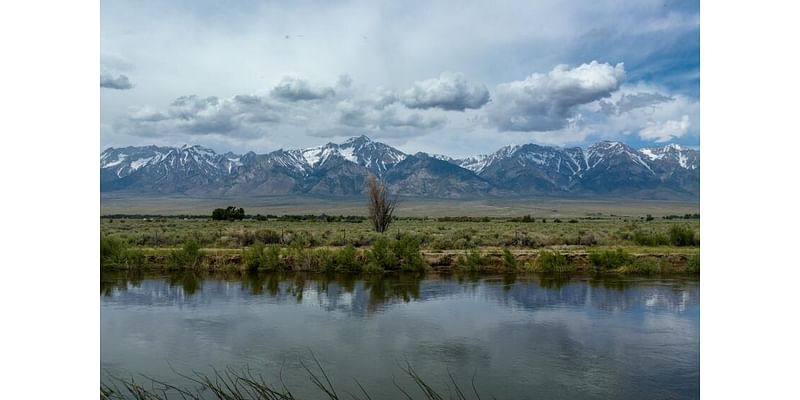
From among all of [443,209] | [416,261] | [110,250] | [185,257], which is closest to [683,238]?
[416,261]

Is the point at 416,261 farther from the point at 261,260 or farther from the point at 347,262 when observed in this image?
the point at 261,260

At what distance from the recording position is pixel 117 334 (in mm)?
11320

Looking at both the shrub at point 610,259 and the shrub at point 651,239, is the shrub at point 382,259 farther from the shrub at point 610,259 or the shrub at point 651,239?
the shrub at point 651,239

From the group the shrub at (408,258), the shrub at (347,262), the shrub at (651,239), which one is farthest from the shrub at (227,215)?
the shrub at (651,239)

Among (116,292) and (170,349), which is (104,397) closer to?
(170,349)

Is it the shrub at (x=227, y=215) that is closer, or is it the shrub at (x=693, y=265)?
the shrub at (x=693, y=265)

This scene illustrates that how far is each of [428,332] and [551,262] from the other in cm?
1018

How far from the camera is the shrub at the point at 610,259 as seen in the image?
20.1m

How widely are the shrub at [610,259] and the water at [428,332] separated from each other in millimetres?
A: 1777

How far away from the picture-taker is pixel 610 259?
2016cm

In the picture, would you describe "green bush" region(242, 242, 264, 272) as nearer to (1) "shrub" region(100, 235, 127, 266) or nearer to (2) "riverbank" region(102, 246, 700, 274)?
(2) "riverbank" region(102, 246, 700, 274)
